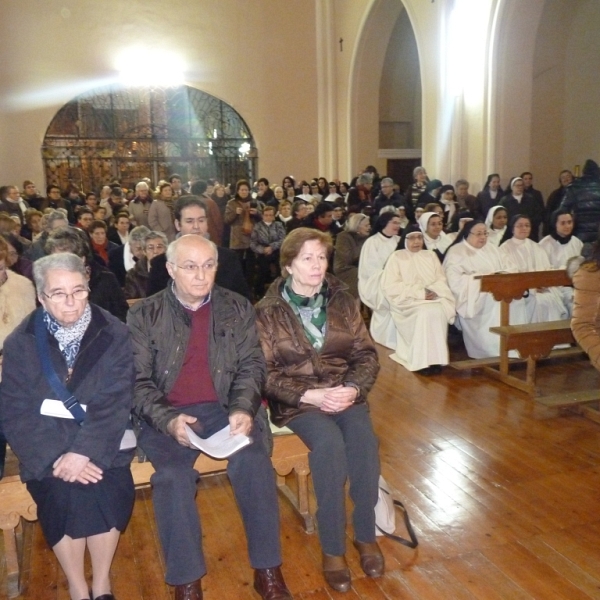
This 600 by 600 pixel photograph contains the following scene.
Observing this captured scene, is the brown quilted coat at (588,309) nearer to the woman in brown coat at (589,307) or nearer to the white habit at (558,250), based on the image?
the woman in brown coat at (589,307)

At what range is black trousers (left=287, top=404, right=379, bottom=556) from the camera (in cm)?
257

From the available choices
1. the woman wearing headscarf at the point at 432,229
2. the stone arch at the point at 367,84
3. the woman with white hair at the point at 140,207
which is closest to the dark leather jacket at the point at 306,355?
the woman wearing headscarf at the point at 432,229

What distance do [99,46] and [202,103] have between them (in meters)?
2.32

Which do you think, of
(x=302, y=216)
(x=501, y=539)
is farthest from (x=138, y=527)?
(x=302, y=216)

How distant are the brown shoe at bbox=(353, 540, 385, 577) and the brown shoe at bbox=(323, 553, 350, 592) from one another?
82 mm

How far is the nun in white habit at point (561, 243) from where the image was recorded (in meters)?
6.36

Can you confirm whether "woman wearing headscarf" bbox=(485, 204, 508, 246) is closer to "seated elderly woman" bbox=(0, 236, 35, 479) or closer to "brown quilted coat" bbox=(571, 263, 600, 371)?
"brown quilted coat" bbox=(571, 263, 600, 371)

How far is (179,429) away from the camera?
2.46 m

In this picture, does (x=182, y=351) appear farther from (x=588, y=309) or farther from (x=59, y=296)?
(x=588, y=309)

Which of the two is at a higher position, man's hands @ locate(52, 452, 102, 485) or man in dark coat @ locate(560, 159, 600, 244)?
man in dark coat @ locate(560, 159, 600, 244)

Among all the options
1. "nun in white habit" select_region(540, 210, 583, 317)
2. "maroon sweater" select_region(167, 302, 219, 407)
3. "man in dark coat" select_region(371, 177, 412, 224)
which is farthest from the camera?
"man in dark coat" select_region(371, 177, 412, 224)

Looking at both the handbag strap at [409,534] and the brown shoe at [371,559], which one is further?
the handbag strap at [409,534]

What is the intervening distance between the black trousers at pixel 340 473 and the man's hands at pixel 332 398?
0.06 m

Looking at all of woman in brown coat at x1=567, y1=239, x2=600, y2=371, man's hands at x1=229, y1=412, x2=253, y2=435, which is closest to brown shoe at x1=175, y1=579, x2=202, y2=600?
man's hands at x1=229, y1=412, x2=253, y2=435
